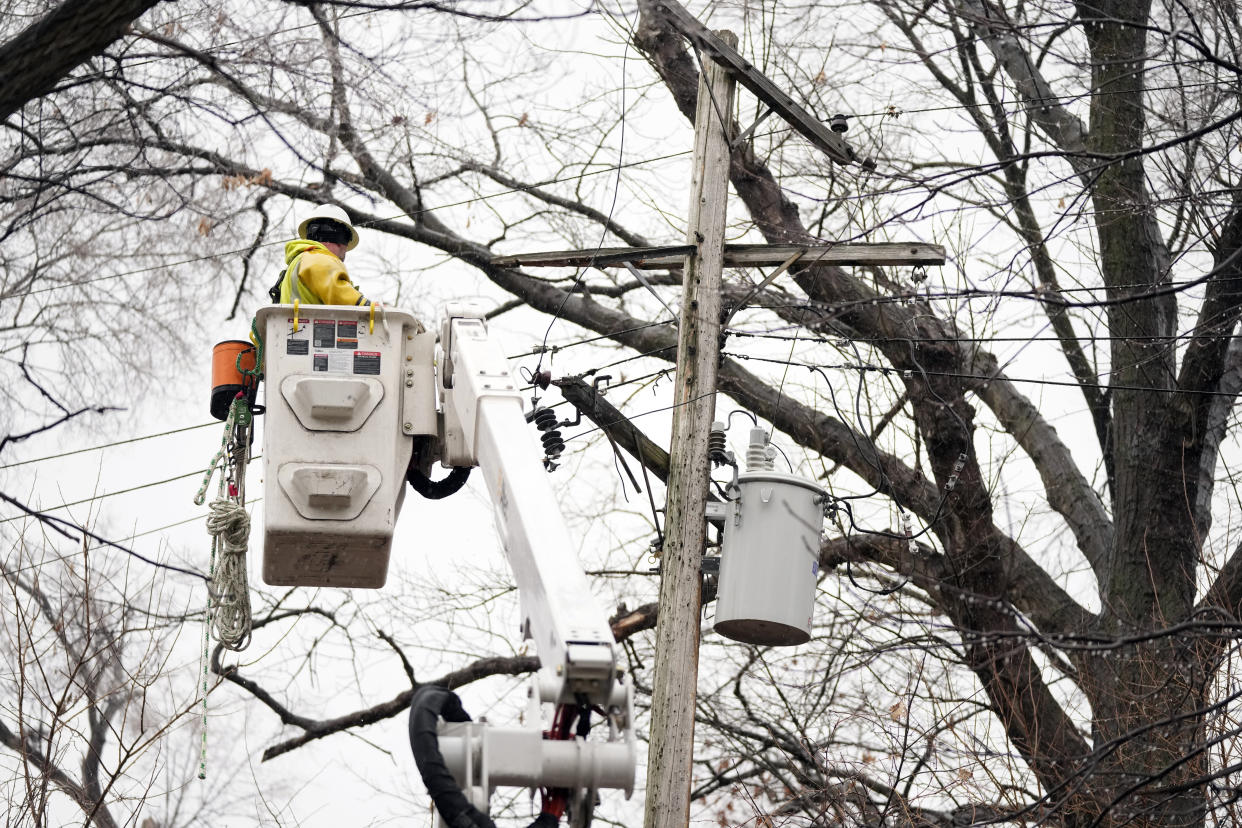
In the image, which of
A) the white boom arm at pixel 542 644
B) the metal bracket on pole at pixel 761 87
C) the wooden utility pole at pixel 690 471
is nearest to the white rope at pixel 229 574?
the white boom arm at pixel 542 644

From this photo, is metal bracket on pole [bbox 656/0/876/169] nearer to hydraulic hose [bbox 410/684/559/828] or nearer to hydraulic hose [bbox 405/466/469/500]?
hydraulic hose [bbox 405/466/469/500]

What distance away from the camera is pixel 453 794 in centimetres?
494

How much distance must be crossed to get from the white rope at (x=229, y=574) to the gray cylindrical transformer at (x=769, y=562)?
2.33 metres

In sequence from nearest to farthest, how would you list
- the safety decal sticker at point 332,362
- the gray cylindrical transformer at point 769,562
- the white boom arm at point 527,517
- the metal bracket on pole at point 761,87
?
the white boom arm at point 527,517, the safety decal sticker at point 332,362, the gray cylindrical transformer at point 769,562, the metal bracket on pole at point 761,87

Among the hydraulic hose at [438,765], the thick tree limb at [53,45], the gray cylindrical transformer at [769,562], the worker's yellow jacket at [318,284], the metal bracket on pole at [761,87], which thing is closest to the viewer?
the hydraulic hose at [438,765]

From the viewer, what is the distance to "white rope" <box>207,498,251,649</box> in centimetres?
759

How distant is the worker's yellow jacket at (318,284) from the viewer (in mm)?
7484

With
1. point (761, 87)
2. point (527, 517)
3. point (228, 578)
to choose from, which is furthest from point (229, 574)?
point (761, 87)

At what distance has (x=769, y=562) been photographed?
328 inches

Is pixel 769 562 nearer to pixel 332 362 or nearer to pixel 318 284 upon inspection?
pixel 332 362

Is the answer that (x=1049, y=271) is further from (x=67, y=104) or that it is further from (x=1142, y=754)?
(x=67, y=104)

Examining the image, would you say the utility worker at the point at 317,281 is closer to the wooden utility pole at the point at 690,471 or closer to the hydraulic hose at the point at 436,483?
the hydraulic hose at the point at 436,483

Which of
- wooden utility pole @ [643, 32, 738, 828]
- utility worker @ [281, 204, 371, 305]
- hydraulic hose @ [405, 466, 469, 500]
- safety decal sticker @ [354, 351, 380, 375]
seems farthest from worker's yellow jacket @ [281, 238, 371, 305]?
wooden utility pole @ [643, 32, 738, 828]

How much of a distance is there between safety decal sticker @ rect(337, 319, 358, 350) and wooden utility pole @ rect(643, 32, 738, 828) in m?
2.26
